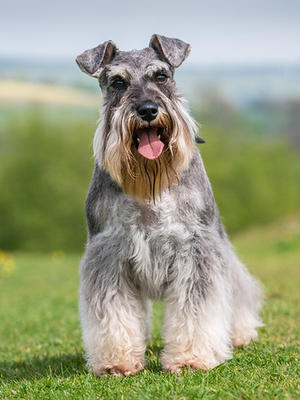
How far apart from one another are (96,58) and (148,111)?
2.83 feet

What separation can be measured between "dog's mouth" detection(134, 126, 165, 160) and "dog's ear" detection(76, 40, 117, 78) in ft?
2.45

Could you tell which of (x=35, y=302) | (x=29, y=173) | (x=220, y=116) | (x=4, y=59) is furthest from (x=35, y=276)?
(x=4, y=59)

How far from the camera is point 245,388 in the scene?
4.10 metres

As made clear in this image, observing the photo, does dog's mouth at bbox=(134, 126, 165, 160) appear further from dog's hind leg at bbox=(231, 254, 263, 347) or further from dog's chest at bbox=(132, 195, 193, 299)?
dog's hind leg at bbox=(231, 254, 263, 347)

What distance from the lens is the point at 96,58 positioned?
499 centimetres

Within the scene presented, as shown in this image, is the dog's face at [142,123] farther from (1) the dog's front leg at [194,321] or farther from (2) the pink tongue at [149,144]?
(1) the dog's front leg at [194,321]

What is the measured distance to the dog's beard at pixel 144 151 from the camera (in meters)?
4.51

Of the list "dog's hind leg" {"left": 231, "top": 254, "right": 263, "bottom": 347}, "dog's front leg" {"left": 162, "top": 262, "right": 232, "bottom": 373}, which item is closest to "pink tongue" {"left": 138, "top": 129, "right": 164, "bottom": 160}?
"dog's front leg" {"left": 162, "top": 262, "right": 232, "bottom": 373}

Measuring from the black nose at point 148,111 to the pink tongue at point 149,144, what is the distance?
0.17 meters

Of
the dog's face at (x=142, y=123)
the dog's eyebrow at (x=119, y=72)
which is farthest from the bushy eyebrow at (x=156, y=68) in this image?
the dog's eyebrow at (x=119, y=72)

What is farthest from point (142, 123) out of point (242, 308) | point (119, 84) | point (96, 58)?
point (242, 308)

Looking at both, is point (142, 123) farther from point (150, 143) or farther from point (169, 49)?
point (169, 49)

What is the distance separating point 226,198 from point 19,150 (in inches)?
622

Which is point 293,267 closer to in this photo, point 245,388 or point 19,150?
point 245,388
